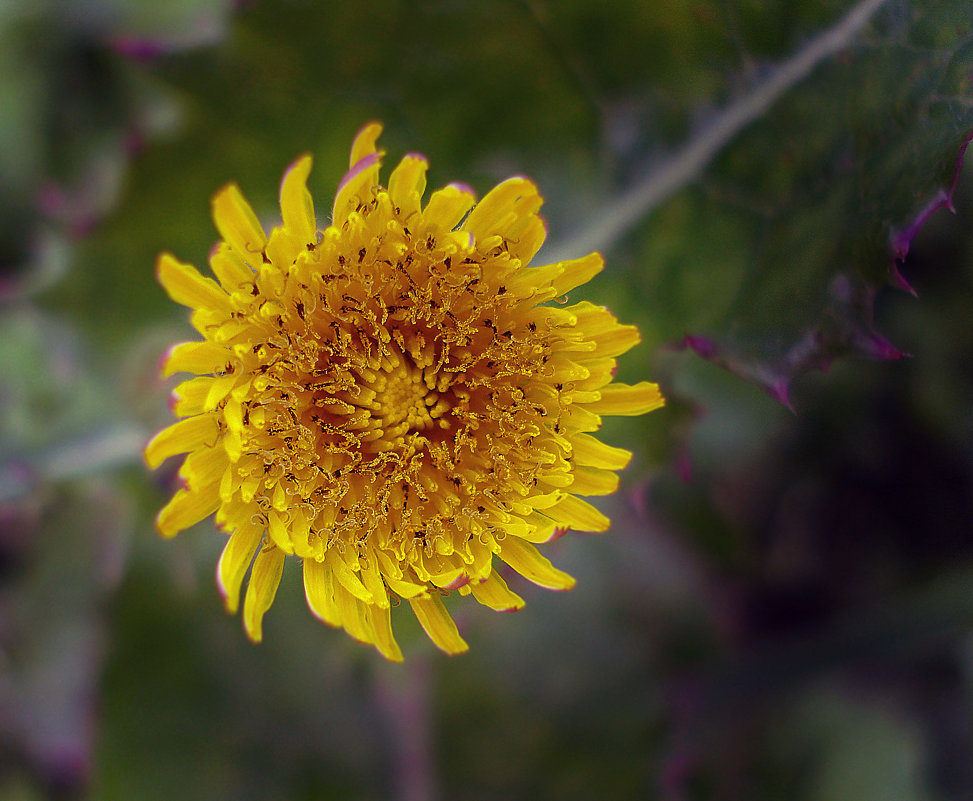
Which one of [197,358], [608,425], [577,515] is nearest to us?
[197,358]

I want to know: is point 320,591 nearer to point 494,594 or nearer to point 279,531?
point 279,531

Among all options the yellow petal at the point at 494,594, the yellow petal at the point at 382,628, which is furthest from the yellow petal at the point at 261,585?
the yellow petal at the point at 494,594

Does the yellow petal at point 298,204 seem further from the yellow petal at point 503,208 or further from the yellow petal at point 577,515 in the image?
the yellow petal at point 577,515

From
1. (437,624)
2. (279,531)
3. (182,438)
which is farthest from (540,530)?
(182,438)

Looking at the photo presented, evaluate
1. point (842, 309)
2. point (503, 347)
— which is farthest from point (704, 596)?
point (503, 347)

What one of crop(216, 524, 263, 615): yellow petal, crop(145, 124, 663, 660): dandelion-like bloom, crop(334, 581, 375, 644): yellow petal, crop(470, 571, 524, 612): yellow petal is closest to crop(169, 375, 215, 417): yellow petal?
crop(145, 124, 663, 660): dandelion-like bloom
